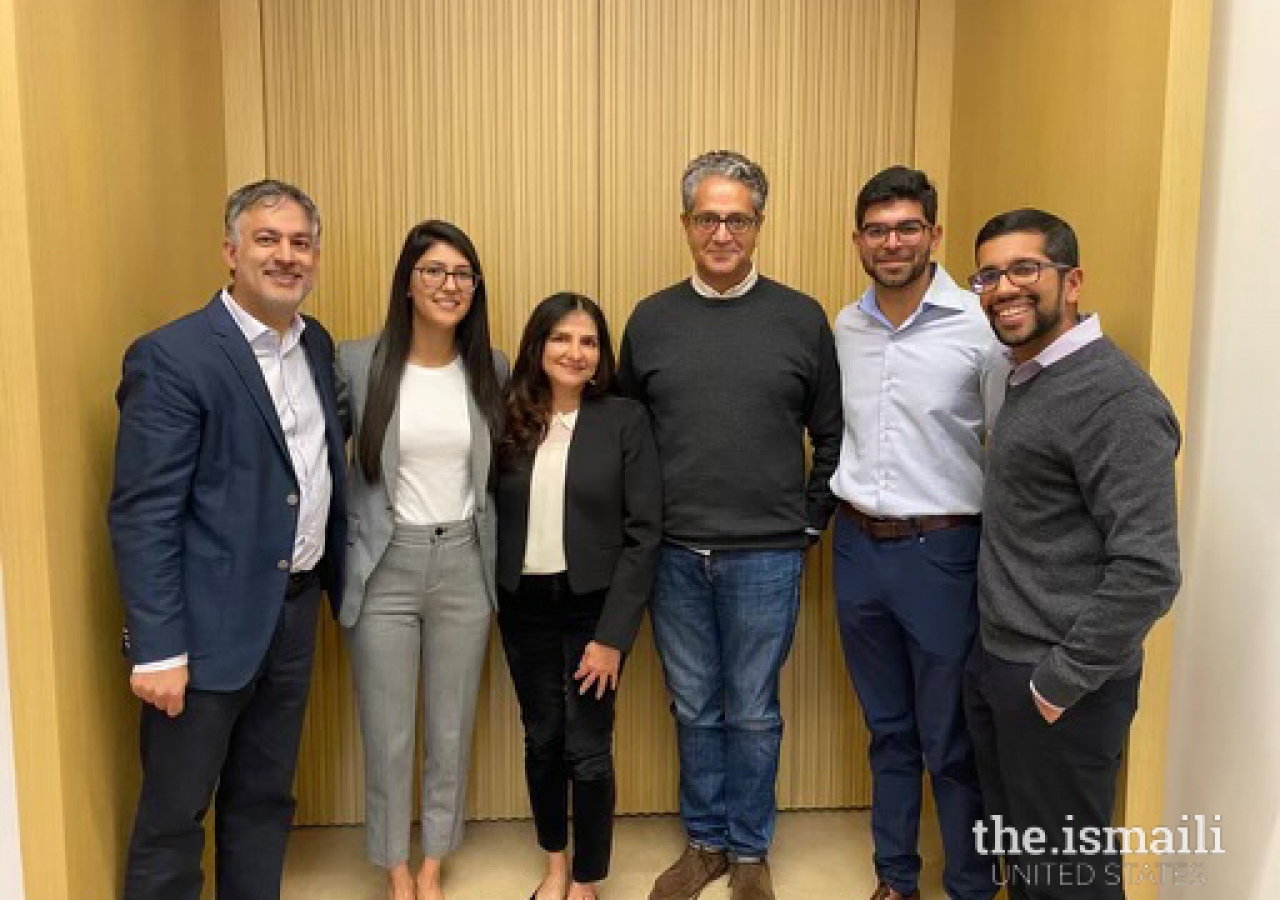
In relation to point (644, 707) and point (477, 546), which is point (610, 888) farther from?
point (477, 546)

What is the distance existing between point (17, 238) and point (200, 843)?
3.88 ft

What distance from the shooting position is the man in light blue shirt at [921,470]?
2.31 m

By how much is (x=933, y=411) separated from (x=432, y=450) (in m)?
1.11

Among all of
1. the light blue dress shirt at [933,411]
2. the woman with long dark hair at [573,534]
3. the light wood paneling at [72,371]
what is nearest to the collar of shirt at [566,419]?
the woman with long dark hair at [573,534]

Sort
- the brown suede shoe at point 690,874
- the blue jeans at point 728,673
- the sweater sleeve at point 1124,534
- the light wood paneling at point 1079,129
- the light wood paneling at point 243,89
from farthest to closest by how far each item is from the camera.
Answer: the light wood paneling at point 243,89 → the brown suede shoe at point 690,874 → the blue jeans at point 728,673 → the light wood paneling at point 1079,129 → the sweater sleeve at point 1124,534

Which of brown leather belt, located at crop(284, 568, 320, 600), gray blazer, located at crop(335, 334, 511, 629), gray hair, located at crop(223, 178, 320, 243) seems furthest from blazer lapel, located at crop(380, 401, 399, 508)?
gray hair, located at crop(223, 178, 320, 243)

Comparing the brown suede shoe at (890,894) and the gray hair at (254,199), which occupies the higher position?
the gray hair at (254,199)

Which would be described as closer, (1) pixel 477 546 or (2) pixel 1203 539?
(2) pixel 1203 539

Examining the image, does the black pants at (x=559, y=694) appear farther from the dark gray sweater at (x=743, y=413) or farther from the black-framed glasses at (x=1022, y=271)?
the black-framed glasses at (x=1022, y=271)

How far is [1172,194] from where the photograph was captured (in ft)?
6.31

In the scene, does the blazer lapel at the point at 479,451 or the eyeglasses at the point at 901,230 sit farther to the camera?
the blazer lapel at the point at 479,451

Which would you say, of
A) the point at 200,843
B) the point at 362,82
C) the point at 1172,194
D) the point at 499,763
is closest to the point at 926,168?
the point at 1172,194

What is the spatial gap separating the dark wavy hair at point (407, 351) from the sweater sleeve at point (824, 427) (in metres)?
0.76

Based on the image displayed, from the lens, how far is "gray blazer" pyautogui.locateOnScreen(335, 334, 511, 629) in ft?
7.75
